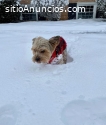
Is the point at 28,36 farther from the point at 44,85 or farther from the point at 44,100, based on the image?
the point at 44,100

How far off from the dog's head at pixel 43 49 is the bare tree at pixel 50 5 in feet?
25.5

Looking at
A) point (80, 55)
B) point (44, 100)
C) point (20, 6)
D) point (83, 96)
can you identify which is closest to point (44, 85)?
point (44, 100)

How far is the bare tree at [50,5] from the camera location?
10750mm

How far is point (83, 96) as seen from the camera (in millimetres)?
2506

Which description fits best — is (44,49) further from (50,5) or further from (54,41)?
(50,5)

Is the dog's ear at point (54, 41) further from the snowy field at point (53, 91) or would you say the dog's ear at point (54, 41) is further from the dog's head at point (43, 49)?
the snowy field at point (53, 91)

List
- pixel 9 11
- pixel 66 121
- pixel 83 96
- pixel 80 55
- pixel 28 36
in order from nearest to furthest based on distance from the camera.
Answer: pixel 66 121, pixel 83 96, pixel 80 55, pixel 28 36, pixel 9 11

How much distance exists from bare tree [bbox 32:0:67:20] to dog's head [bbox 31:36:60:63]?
7761 mm

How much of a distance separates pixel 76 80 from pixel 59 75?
13.1 inches

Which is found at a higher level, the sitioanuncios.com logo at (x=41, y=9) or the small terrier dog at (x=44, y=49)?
the sitioanuncios.com logo at (x=41, y=9)

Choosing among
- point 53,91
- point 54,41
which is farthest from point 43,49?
point 53,91

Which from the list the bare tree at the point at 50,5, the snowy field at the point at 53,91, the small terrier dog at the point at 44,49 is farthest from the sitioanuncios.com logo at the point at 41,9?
the small terrier dog at the point at 44,49

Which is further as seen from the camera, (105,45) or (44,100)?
(105,45)

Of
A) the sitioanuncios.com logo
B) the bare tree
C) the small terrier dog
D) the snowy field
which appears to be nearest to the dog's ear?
the small terrier dog
